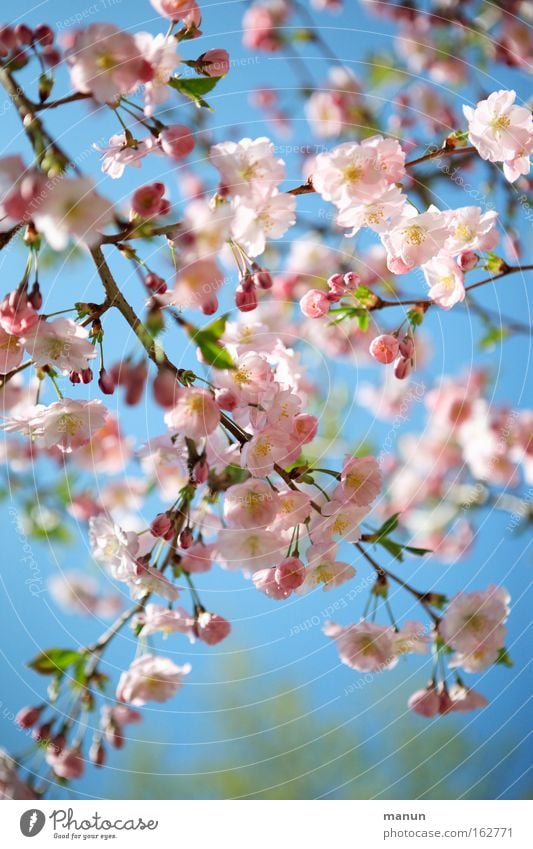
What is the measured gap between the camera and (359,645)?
1.07 metres

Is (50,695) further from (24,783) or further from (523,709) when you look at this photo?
(523,709)

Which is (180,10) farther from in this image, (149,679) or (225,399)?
(149,679)

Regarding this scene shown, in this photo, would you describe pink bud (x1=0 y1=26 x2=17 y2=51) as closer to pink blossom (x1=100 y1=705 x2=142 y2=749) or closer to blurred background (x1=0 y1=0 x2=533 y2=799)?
blurred background (x1=0 y1=0 x2=533 y2=799)

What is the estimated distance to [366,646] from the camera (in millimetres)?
1072

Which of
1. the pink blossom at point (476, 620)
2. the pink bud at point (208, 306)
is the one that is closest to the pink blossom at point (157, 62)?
the pink bud at point (208, 306)

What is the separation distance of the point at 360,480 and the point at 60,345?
0.41 metres

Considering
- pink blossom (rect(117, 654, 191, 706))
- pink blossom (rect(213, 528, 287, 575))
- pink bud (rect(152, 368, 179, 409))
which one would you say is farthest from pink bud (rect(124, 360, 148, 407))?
pink blossom (rect(117, 654, 191, 706))

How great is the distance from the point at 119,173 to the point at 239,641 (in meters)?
1.05

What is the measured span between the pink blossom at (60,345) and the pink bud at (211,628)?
401 millimetres

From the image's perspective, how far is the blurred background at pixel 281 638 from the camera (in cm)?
122

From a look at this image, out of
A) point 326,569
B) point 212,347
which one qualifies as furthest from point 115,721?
point 212,347

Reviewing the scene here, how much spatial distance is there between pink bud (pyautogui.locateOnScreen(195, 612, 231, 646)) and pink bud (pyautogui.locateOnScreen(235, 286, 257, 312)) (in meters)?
0.44

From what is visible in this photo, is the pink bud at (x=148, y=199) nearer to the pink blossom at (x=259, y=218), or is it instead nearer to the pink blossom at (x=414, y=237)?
the pink blossom at (x=259, y=218)
